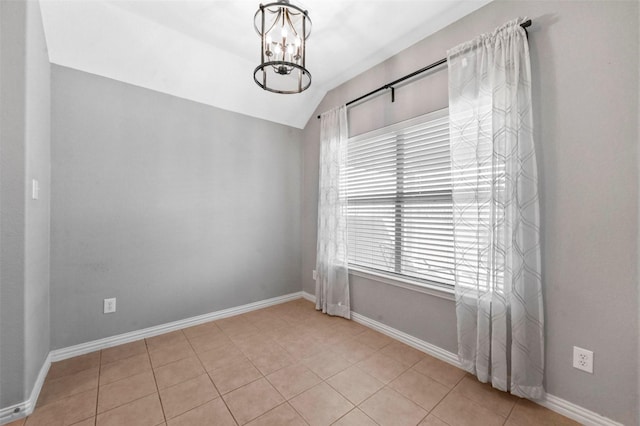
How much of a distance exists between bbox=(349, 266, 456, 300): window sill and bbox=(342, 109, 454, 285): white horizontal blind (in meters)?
0.06

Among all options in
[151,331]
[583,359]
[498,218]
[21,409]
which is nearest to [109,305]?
[151,331]

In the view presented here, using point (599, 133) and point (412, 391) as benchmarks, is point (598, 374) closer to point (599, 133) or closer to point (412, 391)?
point (412, 391)

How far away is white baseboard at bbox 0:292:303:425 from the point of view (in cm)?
151

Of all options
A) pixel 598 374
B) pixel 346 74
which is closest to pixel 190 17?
pixel 346 74

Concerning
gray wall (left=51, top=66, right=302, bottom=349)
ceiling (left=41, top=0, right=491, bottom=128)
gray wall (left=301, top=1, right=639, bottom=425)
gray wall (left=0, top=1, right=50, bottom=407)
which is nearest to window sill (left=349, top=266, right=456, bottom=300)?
gray wall (left=301, top=1, right=639, bottom=425)

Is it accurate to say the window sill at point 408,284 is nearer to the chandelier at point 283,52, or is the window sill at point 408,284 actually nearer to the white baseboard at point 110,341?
the white baseboard at point 110,341

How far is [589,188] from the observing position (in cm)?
148

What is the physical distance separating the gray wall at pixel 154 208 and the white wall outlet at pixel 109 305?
0.04 metres

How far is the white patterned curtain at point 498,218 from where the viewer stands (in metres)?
1.63

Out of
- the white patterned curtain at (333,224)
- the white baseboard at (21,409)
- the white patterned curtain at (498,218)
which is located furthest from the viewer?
the white patterned curtain at (333,224)

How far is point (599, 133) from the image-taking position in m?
1.45

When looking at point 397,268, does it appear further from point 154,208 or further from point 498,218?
point 154,208

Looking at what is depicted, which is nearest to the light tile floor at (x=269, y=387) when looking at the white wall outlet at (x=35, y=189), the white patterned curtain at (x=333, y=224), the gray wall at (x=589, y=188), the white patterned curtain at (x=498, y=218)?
the white patterned curtain at (x=498, y=218)

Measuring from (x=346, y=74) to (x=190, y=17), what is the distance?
157 cm
